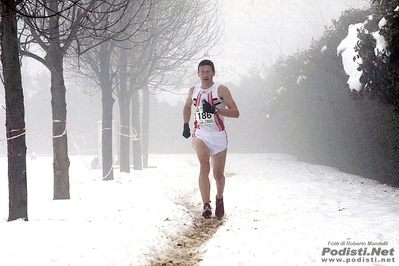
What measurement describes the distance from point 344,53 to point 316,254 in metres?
6.51

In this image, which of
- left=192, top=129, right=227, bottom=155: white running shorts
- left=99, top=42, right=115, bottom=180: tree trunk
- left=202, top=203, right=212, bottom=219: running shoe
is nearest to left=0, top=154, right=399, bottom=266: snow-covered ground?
left=202, top=203, right=212, bottom=219: running shoe

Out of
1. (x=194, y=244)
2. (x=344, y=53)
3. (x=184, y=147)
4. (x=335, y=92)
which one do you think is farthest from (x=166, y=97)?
(x=194, y=244)

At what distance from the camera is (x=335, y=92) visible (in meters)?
13.2

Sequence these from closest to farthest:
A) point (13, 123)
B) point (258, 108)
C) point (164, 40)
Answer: point (13, 123) → point (164, 40) → point (258, 108)

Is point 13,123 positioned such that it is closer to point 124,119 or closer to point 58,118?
point 58,118

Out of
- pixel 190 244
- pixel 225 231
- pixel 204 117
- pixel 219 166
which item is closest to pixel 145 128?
pixel 219 166

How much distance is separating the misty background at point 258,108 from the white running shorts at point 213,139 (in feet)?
11.9

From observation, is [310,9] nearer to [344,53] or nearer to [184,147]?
[184,147]

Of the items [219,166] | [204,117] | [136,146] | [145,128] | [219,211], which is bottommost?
[219,211]

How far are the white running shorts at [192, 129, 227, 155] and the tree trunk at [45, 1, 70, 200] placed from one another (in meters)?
2.70

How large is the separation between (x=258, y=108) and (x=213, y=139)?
22963mm

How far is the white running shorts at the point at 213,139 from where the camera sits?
216 inches

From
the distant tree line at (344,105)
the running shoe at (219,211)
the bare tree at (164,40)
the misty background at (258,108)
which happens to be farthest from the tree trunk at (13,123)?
the distant tree line at (344,105)

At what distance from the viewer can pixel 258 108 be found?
28.0 metres
